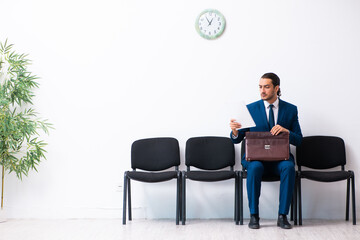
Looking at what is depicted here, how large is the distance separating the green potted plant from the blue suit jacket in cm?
202

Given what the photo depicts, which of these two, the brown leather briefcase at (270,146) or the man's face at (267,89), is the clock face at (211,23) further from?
the brown leather briefcase at (270,146)

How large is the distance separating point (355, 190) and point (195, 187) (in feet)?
5.33

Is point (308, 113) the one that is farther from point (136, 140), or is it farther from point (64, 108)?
point (64, 108)

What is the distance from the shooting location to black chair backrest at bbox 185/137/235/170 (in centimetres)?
418

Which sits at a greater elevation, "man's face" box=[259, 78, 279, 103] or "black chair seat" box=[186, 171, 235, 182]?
"man's face" box=[259, 78, 279, 103]

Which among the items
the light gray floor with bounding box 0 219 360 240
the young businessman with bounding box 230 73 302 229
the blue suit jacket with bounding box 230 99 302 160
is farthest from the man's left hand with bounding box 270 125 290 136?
the light gray floor with bounding box 0 219 360 240

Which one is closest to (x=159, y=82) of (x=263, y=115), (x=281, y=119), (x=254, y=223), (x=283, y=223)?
(x=263, y=115)

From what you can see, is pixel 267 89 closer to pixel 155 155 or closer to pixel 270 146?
pixel 270 146

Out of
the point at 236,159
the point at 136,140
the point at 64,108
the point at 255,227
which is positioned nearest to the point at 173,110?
the point at 136,140

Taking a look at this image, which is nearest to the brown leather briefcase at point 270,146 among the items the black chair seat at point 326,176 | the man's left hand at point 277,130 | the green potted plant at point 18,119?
the man's left hand at point 277,130

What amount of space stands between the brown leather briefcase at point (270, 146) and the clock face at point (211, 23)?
125 centimetres

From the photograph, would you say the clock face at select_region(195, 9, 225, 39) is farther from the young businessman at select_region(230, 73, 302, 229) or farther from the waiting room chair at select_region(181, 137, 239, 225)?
the waiting room chair at select_region(181, 137, 239, 225)

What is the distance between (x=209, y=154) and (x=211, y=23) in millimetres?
1352

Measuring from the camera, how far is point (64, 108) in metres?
4.41
